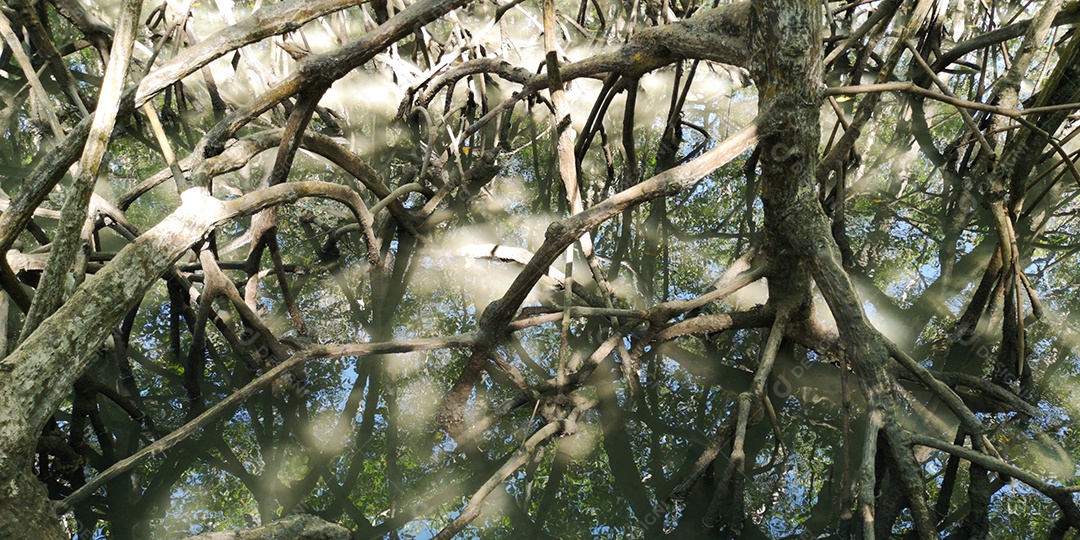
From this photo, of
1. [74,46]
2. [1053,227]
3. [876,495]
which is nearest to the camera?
[876,495]

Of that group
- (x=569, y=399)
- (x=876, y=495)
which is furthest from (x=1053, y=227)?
(x=569, y=399)

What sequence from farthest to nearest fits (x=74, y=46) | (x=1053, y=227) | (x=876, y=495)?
(x=74, y=46) < (x=1053, y=227) < (x=876, y=495)

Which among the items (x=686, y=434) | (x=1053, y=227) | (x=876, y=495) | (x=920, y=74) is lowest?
(x=876, y=495)

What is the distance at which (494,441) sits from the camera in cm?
342

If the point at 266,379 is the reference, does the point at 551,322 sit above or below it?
above

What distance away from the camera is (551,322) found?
12.9 ft

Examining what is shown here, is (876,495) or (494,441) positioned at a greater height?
(494,441)

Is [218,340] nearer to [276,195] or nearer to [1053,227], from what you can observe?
[276,195]

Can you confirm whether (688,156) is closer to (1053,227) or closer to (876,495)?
Answer: (1053,227)

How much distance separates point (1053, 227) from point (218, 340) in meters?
4.95

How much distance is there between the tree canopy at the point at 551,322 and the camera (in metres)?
2.59

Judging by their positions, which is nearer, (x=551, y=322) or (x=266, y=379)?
(x=266, y=379)

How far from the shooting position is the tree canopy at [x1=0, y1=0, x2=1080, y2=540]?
2594 millimetres

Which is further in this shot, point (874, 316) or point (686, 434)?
point (874, 316)
